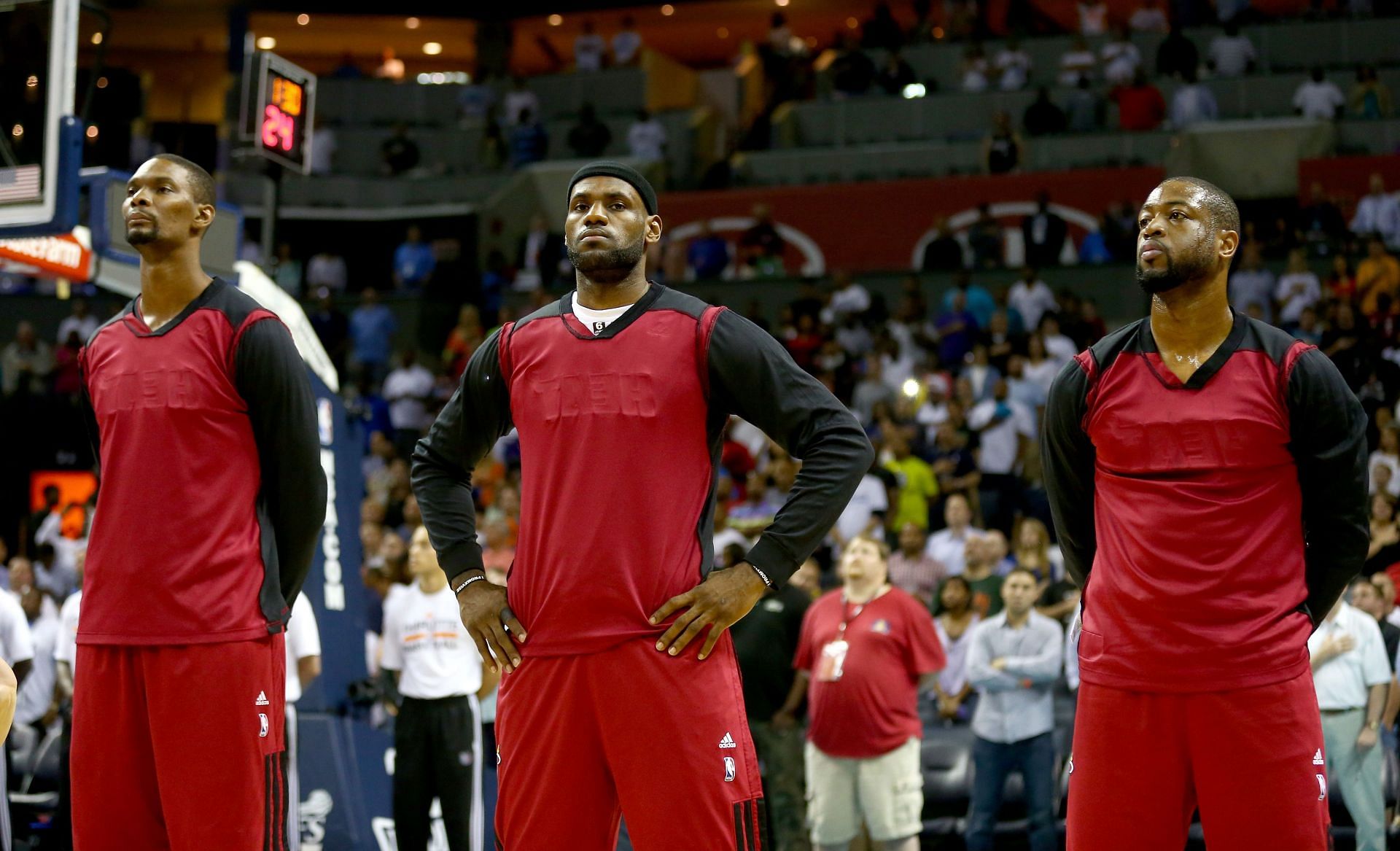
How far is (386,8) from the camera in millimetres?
29594

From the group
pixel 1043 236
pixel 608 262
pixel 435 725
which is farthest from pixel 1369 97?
pixel 608 262

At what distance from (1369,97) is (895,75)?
6310mm

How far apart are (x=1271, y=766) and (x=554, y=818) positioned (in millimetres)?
1792

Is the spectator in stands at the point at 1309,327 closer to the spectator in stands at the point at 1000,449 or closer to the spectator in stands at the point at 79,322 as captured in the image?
the spectator in stands at the point at 1000,449

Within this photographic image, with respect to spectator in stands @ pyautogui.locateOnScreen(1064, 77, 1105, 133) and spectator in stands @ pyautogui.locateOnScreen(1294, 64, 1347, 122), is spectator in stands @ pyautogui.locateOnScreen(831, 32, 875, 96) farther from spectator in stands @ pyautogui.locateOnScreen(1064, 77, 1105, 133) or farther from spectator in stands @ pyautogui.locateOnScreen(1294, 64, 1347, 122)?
spectator in stands @ pyautogui.locateOnScreen(1294, 64, 1347, 122)

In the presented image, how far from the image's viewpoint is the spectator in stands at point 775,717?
1052 cm

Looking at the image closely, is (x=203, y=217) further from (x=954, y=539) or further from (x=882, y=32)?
(x=882, y=32)

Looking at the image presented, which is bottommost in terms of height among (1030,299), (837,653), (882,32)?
(837,653)

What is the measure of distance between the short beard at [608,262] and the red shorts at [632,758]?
3.06ft

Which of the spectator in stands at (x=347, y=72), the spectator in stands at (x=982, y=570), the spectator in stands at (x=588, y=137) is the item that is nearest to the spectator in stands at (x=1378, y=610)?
the spectator in stands at (x=982, y=570)

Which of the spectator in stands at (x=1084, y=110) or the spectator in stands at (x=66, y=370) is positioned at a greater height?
the spectator in stands at (x=1084, y=110)

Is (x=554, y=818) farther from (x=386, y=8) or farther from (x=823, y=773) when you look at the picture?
(x=386, y=8)

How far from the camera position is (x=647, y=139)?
940 inches

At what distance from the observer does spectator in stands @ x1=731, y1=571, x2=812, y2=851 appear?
1052 cm
